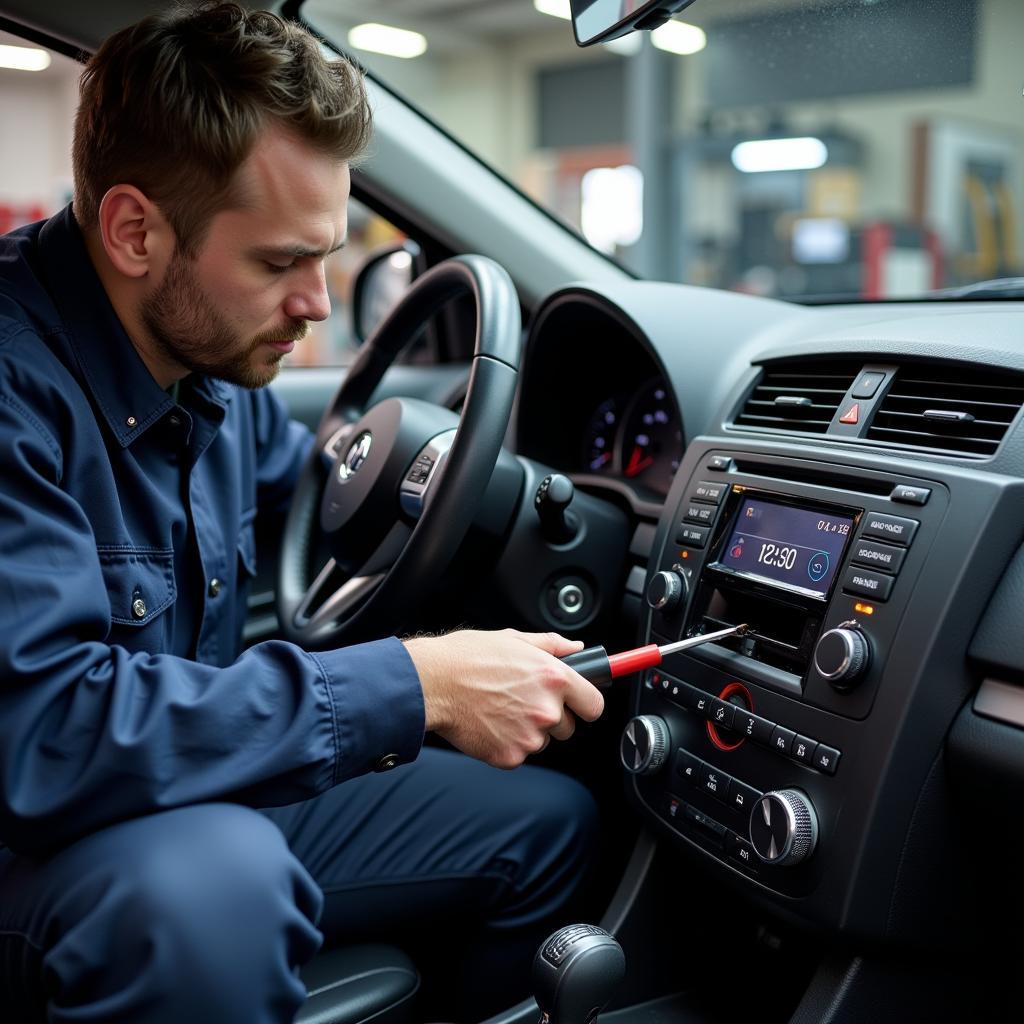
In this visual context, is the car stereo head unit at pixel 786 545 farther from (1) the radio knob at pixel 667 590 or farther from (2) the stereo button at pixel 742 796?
(2) the stereo button at pixel 742 796

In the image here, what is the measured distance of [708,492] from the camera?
1173mm

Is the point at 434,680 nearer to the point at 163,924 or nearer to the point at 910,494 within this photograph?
the point at 163,924

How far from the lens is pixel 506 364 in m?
1.12

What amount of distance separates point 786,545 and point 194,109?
628 mm

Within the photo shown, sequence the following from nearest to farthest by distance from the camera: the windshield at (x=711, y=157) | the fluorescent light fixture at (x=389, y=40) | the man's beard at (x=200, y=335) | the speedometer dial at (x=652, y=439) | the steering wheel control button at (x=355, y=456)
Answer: the man's beard at (x=200, y=335) < the steering wheel control button at (x=355, y=456) < the speedometer dial at (x=652, y=439) < the windshield at (x=711, y=157) < the fluorescent light fixture at (x=389, y=40)

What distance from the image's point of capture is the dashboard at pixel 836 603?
91 centimetres

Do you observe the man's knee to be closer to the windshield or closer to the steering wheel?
the steering wheel

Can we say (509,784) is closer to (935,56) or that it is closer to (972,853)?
(972,853)

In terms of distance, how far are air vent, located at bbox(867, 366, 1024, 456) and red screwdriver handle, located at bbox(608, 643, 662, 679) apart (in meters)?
0.28

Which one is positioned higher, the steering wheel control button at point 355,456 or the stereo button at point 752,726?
the steering wheel control button at point 355,456

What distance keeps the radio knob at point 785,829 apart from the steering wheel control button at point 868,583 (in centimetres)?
17

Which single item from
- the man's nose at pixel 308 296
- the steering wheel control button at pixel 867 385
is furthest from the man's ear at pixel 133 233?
the steering wheel control button at pixel 867 385

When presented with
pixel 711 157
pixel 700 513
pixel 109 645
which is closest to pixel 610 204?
pixel 711 157

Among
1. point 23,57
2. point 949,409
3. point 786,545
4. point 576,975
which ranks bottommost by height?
point 576,975
